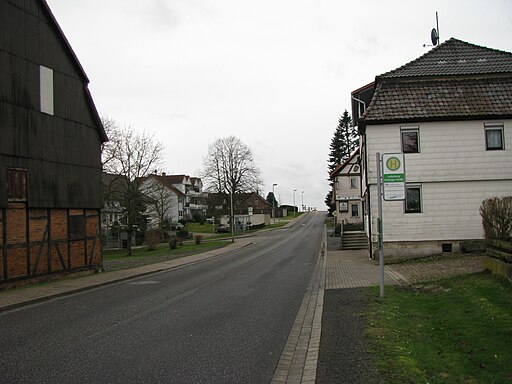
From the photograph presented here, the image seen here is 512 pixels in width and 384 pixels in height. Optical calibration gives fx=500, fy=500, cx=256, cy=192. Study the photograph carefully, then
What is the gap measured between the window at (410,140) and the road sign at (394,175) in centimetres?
1100

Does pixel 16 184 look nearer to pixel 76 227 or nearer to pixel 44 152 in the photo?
pixel 44 152

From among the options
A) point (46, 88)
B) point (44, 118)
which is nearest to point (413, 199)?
point (44, 118)

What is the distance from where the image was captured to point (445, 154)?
22.1 metres

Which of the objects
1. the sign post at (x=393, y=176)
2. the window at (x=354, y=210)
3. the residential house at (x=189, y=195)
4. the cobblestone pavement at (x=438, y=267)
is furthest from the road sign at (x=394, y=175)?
the residential house at (x=189, y=195)

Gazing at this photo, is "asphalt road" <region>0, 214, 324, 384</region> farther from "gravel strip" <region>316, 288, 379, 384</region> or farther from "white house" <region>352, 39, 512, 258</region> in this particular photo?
"white house" <region>352, 39, 512, 258</region>

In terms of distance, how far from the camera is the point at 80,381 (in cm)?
595

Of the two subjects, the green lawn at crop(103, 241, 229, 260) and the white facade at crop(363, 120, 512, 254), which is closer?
the white facade at crop(363, 120, 512, 254)

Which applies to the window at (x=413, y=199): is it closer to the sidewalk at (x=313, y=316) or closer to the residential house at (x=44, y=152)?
the sidewalk at (x=313, y=316)

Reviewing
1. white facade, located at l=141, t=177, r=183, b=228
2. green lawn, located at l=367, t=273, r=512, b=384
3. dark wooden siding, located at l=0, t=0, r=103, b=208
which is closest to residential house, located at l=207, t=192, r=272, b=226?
white facade, located at l=141, t=177, r=183, b=228

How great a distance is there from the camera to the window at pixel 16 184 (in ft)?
53.1

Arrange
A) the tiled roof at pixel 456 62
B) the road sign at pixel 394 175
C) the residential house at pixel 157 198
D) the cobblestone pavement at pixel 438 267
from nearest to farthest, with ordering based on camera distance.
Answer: the road sign at pixel 394 175, the cobblestone pavement at pixel 438 267, the tiled roof at pixel 456 62, the residential house at pixel 157 198

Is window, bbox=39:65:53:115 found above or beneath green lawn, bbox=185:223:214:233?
above

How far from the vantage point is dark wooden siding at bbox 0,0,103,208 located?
54.0 feet

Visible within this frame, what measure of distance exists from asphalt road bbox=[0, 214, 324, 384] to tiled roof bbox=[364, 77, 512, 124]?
1052 cm
